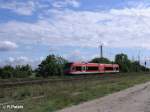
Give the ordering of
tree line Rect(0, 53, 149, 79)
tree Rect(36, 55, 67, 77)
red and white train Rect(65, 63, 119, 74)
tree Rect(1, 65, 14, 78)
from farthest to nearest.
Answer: tree Rect(36, 55, 67, 77) < tree line Rect(0, 53, 149, 79) < tree Rect(1, 65, 14, 78) < red and white train Rect(65, 63, 119, 74)

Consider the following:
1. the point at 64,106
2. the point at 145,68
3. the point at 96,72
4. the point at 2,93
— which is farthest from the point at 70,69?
the point at 145,68

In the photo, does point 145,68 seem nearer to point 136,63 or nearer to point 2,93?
point 136,63

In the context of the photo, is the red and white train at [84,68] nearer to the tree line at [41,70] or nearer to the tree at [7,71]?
the tree line at [41,70]

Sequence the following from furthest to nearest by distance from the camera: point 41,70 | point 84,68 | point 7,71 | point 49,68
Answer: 1. point 41,70
2. point 49,68
3. point 84,68
4. point 7,71

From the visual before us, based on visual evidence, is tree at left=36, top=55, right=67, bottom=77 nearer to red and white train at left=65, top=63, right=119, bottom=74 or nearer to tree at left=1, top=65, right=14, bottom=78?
red and white train at left=65, top=63, right=119, bottom=74

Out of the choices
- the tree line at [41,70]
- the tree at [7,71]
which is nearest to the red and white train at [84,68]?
the tree line at [41,70]

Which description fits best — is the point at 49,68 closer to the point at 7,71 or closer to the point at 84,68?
the point at 84,68

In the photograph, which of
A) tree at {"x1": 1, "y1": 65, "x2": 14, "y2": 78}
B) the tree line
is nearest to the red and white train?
the tree line

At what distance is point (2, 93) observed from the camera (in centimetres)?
2141

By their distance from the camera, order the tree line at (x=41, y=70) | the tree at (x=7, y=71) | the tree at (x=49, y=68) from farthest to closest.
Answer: the tree at (x=49, y=68), the tree line at (x=41, y=70), the tree at (x=7, y=71)

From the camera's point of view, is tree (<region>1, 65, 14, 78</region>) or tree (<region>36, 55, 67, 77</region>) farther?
tree (<region>36, 55, 67, 77</region>)

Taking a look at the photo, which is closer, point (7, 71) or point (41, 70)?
point (7, 71)

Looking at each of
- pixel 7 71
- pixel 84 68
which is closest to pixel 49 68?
pixel 84 68

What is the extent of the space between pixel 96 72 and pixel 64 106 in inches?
2136
